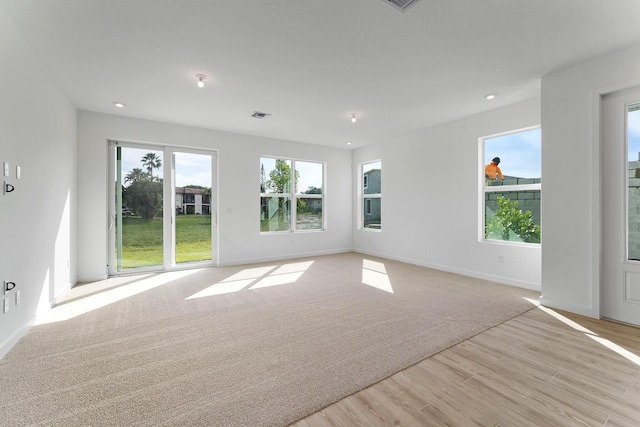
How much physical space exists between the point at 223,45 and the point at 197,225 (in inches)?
143

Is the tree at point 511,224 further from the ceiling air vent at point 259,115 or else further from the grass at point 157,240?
the grass at point 157,240

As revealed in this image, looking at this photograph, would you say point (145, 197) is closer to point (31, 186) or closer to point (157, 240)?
point (157, 240)

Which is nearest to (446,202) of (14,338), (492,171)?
(492,171)

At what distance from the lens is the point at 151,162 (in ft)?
16.5

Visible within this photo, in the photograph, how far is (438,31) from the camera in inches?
96.0

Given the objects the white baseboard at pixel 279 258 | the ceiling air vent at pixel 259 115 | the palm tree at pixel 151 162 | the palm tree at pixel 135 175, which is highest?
the ceiling air vent at pixel 259 115

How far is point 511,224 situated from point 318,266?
10.9ft

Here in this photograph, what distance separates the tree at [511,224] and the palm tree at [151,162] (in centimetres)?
579

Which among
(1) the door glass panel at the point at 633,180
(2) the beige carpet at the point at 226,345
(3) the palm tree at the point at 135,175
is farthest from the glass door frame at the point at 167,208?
(1) the door glass panel at the point at 633,180

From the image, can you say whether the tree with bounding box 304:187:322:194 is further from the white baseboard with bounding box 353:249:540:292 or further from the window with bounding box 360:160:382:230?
the white baseboard with bounding box 353:249:540:292

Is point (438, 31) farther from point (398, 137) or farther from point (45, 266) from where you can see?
point (45, 266)

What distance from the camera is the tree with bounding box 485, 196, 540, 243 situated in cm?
405

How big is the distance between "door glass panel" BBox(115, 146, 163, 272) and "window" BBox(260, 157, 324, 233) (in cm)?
200

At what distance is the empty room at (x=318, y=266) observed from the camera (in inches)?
72.4
